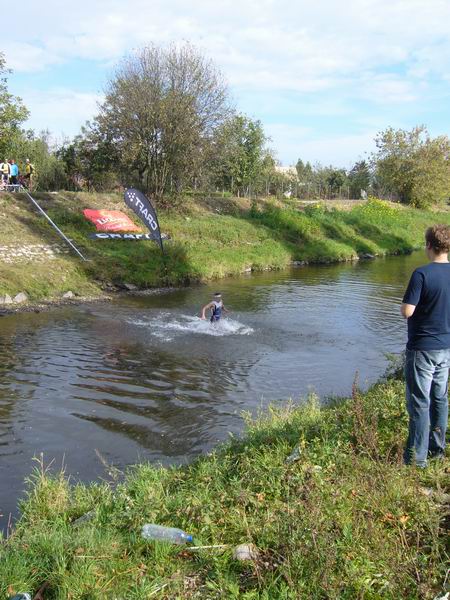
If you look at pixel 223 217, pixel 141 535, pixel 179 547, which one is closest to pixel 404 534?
pixel 179 547

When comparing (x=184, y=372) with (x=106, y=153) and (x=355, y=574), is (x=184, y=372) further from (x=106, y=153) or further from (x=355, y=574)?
(x=106, y=153)

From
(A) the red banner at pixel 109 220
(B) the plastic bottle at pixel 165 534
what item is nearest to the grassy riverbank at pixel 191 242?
(A) the red banner at pixel 109 220

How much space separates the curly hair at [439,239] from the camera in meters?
5.24

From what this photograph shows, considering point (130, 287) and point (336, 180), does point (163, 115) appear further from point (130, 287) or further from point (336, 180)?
point (336, 180)

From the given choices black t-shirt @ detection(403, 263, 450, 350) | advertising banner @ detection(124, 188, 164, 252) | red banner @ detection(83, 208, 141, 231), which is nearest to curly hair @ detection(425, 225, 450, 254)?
black t-shirt @ detection(403, 263, 450, 350)

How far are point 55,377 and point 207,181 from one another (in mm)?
26395

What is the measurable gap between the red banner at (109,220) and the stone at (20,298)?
8331mm

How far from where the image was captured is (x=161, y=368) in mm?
12758

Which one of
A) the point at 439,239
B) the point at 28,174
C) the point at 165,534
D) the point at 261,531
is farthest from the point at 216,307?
the point at 28,174

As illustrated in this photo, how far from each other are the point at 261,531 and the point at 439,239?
317 cm

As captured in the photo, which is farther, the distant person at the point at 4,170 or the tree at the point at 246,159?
the tree at the point at 246,159

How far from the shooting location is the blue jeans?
535cm

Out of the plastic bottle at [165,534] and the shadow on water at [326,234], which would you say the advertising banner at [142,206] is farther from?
the plastic bottle at [165,534]

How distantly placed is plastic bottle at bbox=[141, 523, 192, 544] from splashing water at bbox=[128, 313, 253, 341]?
10.6 meters
